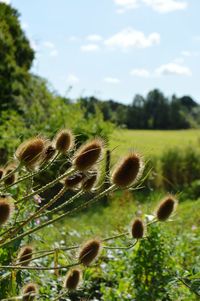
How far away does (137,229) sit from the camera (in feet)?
6.65

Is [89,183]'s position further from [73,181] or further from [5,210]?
[5,210]

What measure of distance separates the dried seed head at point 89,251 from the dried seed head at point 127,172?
0.24 metres

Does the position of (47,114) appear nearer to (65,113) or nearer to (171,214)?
(65,113)

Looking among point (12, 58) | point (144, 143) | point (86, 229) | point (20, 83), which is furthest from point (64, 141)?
point (144, 143)

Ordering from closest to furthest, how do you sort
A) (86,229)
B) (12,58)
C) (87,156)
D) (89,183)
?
1. (87,156)
2. (89,183)
3. (86,229)
4. (12,58)

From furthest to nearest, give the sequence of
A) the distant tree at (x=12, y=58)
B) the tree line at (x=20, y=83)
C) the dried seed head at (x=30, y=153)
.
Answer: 1. the distant tree at (x=12, y=58)
2. the tree line at (x=20, y=83)
3. the dried seed head at (x=30, y=153)

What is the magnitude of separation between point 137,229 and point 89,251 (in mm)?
288

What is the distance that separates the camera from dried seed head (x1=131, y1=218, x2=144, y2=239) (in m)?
2.00

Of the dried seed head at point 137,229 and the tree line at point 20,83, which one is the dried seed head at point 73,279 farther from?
the tree line at point 20,83

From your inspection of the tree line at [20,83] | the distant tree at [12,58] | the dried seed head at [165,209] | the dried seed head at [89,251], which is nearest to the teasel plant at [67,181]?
the dried seed head at [89,251]

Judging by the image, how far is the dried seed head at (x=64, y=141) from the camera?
171 centimetres

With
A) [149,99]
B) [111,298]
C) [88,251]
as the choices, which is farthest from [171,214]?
[149,99]

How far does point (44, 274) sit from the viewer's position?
3.88m

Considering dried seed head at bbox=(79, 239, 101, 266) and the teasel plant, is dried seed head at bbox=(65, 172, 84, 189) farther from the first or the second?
dried seed head at bbox=(79, 239, 101, 266)
